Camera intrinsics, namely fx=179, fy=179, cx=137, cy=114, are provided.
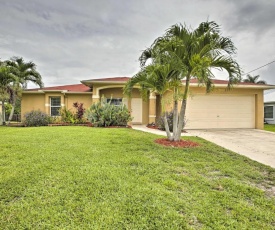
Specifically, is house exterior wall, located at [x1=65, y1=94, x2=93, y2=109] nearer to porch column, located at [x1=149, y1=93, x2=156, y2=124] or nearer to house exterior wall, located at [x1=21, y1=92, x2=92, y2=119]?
house exterior wall, located at [x1=21, y1=92, x2=92, y2=119]

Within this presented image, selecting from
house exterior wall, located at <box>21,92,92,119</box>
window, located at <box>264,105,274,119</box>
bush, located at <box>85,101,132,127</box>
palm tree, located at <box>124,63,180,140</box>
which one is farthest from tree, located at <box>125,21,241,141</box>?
window, located at <box>264,105,274,119</box>

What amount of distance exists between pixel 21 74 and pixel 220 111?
660 inches

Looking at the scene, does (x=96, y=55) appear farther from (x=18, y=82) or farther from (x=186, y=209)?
(x=186, y=209)

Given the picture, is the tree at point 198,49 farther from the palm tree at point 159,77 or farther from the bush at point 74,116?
the bush at point 74,116

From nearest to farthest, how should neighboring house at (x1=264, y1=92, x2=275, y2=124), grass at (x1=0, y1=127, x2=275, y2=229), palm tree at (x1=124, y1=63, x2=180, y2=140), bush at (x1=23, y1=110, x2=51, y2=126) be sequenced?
grass at (x1=0, y1=127, x2=275, y2=229), palm tree at (x1=124, y1=63, x2=180, y2=140), bush at (x1=23, y1=110, x2=51, y2=126), neighboring house at (x1=264, y1=92, x2=275, y2=124)

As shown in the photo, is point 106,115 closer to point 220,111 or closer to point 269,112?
point 220,111

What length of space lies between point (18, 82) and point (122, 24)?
9.80 metres

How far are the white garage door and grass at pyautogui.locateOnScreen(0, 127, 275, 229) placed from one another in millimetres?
8067

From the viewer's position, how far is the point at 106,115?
1291 cm

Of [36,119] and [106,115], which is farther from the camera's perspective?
[36,119]

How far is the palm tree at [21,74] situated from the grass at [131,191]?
479 inches

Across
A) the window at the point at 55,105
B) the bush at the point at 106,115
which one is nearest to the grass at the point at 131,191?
the bush at the point at 106,115

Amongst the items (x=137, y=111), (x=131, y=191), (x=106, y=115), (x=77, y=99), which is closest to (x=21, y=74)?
(x=77, y=99)

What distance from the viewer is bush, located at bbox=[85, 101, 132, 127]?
510 inches
